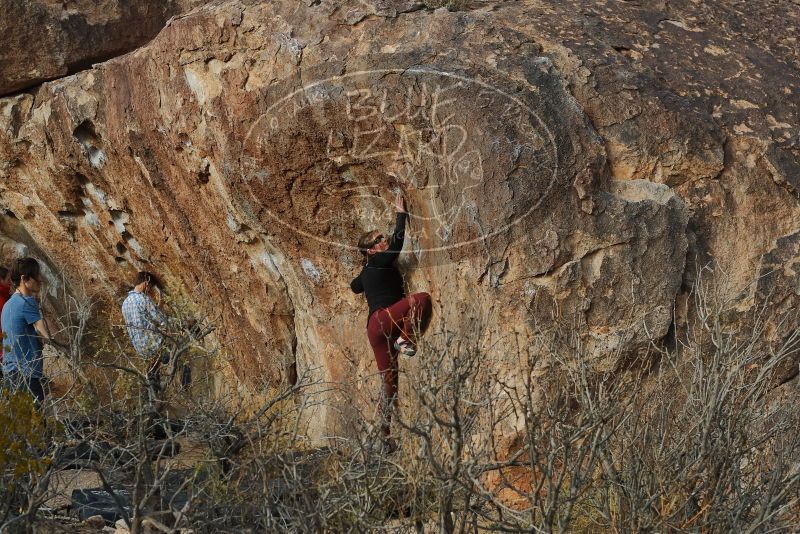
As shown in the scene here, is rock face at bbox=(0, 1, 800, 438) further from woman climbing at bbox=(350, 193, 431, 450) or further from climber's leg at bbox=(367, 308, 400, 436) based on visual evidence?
climber's leg at bbox=(367, 308, 400, 436)

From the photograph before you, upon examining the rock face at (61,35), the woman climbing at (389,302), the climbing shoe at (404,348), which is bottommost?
the climbing shoe at (404,348)

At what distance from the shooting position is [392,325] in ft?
19.0

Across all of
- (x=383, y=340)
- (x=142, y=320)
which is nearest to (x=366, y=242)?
(x=383, y=340)

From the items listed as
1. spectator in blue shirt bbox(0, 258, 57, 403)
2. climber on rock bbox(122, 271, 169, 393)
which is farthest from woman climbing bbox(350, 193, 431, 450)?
spectator in blue shirt bbox(0, 258, 57, 403)

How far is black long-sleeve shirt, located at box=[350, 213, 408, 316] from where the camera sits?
19.4 feet

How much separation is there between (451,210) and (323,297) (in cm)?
146

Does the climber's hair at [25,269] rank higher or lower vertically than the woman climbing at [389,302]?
higher

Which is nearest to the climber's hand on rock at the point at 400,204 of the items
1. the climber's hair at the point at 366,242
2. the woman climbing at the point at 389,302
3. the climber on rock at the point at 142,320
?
the woman climbing at the point at 389,302

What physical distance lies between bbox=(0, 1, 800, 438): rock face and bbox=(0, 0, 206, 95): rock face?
1.53m

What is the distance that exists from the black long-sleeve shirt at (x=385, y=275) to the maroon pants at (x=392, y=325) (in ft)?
0.18

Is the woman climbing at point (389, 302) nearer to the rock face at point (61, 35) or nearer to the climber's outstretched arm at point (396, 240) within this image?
the climber's outstretched arm at point (396, 240)

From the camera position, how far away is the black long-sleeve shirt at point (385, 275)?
5898 millimetres

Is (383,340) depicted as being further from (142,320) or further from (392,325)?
(142,320)

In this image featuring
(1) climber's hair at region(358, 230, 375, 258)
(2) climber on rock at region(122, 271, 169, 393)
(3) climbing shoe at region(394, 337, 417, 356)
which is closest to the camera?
(3) climbing shoe at region(394, 337, 417, 356)
